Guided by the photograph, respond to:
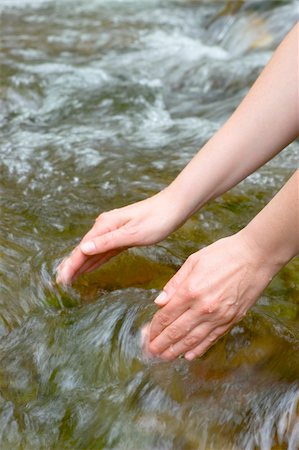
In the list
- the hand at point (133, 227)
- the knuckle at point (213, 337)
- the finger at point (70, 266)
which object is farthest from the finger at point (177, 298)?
the finger at point (70, 266)

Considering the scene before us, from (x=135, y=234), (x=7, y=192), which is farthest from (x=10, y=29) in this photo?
(x=135, y=234)

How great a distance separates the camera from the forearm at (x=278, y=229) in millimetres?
1730

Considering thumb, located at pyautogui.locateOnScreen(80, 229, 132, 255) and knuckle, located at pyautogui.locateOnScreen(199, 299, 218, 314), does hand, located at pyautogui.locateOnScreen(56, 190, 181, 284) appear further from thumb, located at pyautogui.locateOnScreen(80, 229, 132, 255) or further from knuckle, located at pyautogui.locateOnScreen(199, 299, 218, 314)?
knuckle, located at pyautogui.locateOnScreen(199, 299, 218, 314)

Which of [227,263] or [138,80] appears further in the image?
[138,80]

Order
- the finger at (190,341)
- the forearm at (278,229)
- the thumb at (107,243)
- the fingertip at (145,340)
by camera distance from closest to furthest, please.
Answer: the forearm at (278,229), the finger at (190,341), the fingertip at (145,340), the thumb at (107,243)

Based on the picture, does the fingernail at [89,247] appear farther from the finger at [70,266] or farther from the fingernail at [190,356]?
the fingernail at [190,356]

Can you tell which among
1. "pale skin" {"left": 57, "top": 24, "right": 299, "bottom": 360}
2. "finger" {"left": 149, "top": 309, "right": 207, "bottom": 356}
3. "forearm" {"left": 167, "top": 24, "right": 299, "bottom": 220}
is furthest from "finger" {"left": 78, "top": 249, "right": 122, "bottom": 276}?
"finger" {"left": 149, "top": 309, "right": 207, "bottom": 356}

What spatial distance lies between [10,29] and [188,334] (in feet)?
18.6

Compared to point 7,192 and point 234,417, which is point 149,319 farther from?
point 7,192

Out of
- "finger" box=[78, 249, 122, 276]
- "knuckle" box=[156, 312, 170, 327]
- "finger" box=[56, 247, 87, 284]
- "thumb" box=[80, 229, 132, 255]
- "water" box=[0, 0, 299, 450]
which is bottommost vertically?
"water" box=[0, 0, 299, 450]

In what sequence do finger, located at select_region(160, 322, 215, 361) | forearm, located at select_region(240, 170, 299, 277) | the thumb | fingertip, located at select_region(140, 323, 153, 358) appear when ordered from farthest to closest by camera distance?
the thumb
fingertip, located at select_region(140, 323, 153, 358)
finger, located at select_region(160, 322, 215, 361)
forearm, located at select_region(240, 170, 299, 277)

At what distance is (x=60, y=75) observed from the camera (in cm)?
526

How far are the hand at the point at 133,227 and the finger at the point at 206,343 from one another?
422 millimetres

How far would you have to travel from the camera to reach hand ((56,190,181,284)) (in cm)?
218
